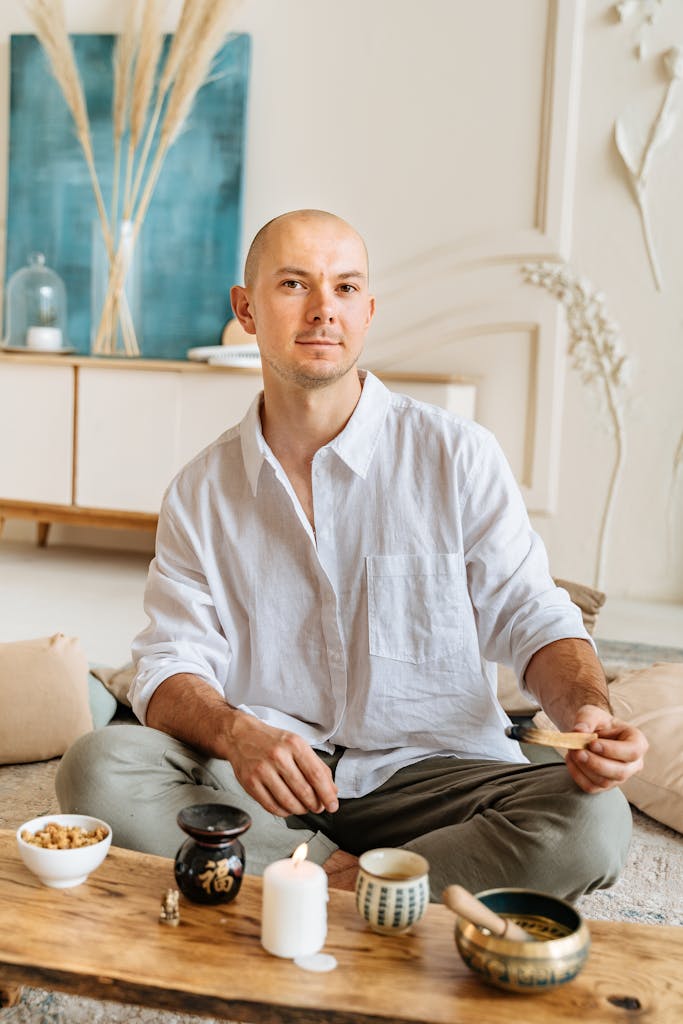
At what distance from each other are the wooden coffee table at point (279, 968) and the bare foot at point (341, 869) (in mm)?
311

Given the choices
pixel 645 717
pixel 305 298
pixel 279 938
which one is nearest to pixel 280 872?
pixel 279 938

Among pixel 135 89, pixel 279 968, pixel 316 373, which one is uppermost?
pixel 135 89

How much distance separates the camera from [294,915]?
39.6 inches

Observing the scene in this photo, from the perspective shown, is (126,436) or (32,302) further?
(32,302)

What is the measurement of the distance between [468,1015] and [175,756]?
2.02ft

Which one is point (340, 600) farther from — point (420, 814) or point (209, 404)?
point (209, 404)

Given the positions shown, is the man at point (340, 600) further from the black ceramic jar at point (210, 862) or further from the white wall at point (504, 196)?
the white wall at point (504, 196)

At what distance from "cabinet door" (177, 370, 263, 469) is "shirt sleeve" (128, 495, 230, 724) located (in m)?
2.22

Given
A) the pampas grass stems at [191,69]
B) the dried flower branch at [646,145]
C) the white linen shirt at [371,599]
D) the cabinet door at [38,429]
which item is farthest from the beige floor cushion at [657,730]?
the pampas grass stems at [191,69]

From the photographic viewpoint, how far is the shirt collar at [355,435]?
1.60m

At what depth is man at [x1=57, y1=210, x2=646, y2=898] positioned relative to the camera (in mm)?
1491

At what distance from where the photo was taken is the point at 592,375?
3863 millimetres

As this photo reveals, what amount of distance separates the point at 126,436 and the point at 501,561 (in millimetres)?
2612

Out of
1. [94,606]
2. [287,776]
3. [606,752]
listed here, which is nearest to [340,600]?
[287,776]
